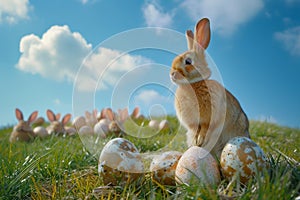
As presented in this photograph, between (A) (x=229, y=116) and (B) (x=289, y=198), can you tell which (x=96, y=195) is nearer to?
(B) (x=289, y=198)

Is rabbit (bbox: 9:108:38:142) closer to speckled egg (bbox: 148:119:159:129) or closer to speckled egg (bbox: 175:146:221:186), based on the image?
speckled egg (bbox: 148:119:159:129)

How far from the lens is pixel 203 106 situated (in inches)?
133

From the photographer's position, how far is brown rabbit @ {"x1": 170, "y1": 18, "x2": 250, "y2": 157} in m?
3.28

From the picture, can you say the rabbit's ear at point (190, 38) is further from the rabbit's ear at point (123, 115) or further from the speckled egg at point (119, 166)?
the rabbit's ear at point (123, 115)

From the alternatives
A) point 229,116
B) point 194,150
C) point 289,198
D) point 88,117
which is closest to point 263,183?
point 289,198

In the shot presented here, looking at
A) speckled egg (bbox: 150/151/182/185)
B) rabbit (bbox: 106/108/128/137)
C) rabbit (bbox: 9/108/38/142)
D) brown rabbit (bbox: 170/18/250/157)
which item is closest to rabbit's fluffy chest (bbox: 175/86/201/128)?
brown rabbit (bbox: 170/18/250/157)

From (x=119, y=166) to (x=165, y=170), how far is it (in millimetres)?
397

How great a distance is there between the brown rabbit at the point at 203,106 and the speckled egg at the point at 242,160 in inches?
29.7

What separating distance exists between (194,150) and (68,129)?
5915mm

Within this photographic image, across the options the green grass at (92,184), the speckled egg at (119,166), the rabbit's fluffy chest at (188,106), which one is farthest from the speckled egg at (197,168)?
the rabbit's fluffy chest at (188,106)

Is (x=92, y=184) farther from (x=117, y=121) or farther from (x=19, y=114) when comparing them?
(x=19, y=114)

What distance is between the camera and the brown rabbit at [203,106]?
3277 millimetres

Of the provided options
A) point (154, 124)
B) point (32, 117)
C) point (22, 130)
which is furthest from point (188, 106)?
point (32, 117)

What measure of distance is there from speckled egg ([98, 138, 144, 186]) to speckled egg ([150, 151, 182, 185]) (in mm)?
120
